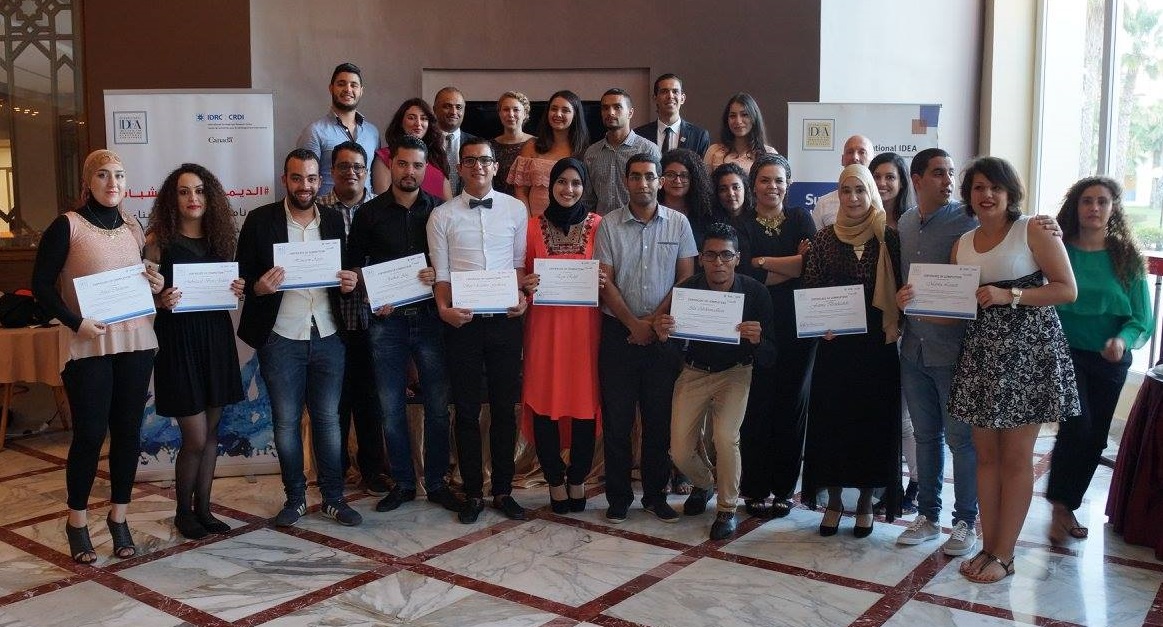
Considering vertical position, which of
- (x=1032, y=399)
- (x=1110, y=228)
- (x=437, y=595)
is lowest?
(x=437, y=595)

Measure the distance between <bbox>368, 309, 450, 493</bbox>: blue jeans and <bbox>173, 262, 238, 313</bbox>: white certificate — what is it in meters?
0.63

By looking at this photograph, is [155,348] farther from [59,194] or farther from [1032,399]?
[59,194]

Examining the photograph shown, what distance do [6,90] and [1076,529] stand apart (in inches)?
312

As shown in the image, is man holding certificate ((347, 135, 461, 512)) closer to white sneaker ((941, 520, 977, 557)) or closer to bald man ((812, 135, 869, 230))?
bald man ((812, 135, 869, 230))

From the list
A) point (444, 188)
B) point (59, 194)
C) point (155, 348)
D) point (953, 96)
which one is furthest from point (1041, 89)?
point (59, 194)

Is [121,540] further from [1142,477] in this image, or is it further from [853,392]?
[1142,477]

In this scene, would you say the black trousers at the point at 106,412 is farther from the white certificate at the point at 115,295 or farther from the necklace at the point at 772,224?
the necklace at the point at 772,224

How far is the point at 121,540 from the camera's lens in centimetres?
387

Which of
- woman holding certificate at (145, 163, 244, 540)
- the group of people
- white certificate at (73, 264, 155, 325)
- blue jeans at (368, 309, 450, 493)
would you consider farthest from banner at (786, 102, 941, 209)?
white certificate at (73, 264, 155, 325)

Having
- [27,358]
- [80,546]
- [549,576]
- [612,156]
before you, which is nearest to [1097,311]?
[612,156]

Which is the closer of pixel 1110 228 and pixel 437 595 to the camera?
pixel 437 595

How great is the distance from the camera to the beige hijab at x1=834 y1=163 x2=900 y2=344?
12.5 feet

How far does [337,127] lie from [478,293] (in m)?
1.69

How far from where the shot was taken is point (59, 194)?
752cm
